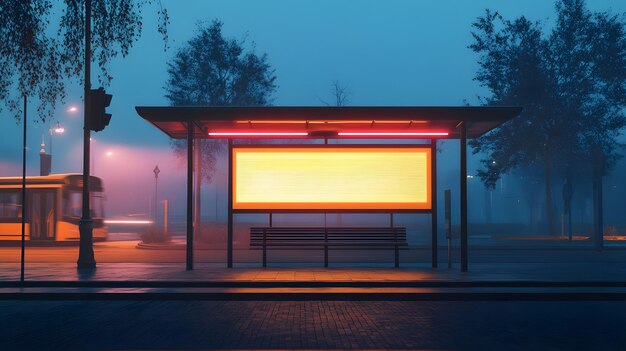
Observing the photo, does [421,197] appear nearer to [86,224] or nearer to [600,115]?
[86,224]

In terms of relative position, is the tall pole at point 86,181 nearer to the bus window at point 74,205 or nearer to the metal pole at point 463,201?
the metal pole at point 463,201

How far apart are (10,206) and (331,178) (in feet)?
60.4

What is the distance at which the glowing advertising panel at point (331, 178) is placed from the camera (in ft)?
54.5

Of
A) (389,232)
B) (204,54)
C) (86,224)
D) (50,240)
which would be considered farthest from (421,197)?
(204,54)

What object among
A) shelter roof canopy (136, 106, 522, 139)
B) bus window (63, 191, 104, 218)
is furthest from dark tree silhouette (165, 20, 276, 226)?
shelter roof canopy (136, 106, 522, 139)

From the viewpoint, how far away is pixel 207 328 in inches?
350

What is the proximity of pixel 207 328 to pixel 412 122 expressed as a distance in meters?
9.01

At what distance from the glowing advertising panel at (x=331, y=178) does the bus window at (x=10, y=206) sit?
53.9ft

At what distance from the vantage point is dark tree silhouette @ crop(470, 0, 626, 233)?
3709cm

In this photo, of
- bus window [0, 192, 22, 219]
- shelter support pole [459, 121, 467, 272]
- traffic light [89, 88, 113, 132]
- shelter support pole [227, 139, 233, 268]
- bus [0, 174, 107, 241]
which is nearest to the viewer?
shelter support pole [459, 121, 467, 272]

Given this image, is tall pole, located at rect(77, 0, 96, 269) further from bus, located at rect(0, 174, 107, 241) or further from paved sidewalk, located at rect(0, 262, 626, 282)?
bus, located at rect(0, 174, 107, 241)

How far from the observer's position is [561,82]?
124 ft

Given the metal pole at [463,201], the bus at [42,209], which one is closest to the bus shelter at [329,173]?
the metal pole at [463,201]

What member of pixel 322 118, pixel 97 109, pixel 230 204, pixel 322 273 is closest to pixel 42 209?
pixel 97 109
